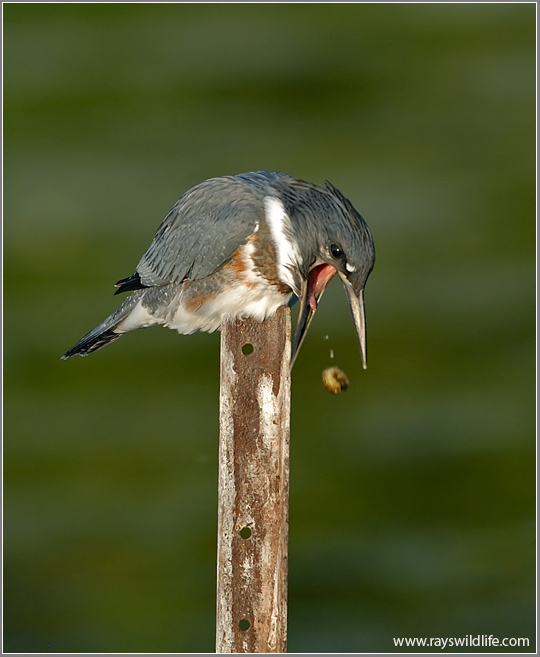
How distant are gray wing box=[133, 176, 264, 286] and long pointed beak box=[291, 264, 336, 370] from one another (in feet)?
0.94

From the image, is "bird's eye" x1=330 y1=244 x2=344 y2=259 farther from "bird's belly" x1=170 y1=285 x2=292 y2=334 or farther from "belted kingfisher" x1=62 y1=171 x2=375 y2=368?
"bird's belly" x1=170 y1=285 x2=292 y2=334

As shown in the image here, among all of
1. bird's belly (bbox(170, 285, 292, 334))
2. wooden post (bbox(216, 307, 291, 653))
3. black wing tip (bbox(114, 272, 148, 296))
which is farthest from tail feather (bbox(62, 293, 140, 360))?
wooden post (bbox(216, 307, 291, 653))

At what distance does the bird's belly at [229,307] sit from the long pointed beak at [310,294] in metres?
0.11

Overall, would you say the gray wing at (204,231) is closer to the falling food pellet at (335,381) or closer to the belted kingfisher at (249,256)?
the belted kingfisher at (249,256)

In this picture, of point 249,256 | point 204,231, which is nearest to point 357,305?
point 249,256

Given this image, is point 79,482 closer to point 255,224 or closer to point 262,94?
point 262,94

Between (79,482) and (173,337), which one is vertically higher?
(173,337)

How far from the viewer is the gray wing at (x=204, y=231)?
12.4 feet

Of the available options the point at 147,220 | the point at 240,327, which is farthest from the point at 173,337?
the point at 240,327

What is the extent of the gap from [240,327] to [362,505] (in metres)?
5.78

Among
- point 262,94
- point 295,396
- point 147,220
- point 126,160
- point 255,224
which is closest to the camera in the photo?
point 255,224

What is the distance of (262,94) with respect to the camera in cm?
1152

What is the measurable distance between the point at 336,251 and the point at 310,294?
0.24 meters

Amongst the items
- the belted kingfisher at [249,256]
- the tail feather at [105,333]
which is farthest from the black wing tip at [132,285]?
the tail feather at [105,333]
